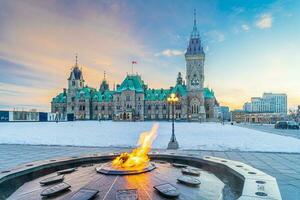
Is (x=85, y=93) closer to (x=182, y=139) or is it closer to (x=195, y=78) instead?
(x=195, y=78)

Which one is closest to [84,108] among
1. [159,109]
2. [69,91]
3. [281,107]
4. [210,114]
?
[69,91]

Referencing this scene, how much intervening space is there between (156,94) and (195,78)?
1748cm

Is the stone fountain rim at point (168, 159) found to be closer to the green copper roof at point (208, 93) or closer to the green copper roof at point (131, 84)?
the green copper roof at point (131, 84)

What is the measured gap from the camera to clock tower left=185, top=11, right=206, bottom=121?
9188 cm

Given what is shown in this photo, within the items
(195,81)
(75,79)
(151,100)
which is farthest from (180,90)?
(75,79)

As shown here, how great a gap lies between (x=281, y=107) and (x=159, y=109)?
14817cm

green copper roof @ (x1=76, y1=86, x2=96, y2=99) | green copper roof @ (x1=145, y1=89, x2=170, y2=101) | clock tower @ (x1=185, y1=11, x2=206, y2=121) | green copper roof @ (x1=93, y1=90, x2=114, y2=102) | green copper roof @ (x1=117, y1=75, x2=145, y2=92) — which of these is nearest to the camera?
clock tower @ (x1=185, y1=11, x2=206, y2=121)

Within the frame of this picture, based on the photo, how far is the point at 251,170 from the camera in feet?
16.0

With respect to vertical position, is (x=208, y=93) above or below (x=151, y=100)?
above

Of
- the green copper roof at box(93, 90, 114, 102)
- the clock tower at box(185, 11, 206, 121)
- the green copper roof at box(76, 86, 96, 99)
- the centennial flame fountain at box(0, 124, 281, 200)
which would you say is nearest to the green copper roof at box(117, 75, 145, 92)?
the green copper roof at box(93, 90, 114, 102)

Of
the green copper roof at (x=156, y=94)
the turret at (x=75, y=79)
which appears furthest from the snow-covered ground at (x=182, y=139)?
the turret at (x=75, y=79)

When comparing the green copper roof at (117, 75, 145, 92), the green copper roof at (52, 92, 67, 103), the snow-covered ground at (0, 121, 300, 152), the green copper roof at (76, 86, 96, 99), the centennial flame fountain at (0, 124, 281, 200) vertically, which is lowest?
the snow-covered ground at (0, 121, 300, 152)

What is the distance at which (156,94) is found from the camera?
327ft

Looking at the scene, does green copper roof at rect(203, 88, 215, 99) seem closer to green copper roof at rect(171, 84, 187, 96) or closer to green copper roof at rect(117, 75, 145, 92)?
green copper roof at rect(171, 84, 187, 96)
